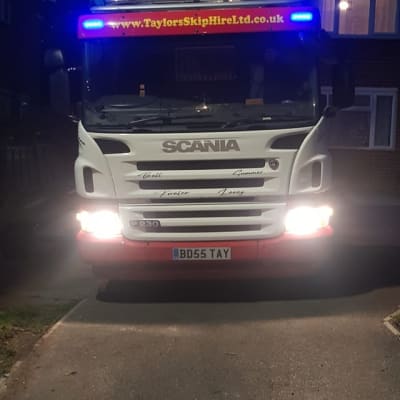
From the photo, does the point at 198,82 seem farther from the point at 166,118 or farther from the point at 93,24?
the point at 93,24

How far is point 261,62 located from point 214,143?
3.32 feet

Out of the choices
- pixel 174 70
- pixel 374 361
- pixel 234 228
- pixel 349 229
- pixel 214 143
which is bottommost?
pixel 349 229

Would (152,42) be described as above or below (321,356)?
above

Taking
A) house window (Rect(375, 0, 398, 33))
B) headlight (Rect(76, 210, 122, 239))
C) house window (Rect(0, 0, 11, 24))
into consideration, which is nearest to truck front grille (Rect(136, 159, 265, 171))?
headlight (Rect(76, 210, 122, 239))

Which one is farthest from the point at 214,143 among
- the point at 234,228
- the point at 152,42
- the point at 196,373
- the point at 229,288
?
the point at 196,373

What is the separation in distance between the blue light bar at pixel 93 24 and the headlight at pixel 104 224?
5.93 ft

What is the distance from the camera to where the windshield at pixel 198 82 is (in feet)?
20.4

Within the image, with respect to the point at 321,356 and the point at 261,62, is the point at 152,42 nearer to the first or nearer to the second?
the point at 261,62

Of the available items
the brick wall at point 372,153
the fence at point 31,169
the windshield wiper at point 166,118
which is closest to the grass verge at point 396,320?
the windshield wiper at point 166,118

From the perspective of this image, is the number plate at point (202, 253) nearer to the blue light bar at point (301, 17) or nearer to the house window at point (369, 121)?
the blue light bar at point (301, 17)

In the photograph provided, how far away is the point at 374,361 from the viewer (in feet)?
15.8

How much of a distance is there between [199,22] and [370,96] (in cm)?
1088

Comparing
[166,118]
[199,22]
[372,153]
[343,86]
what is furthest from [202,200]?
[372,153]

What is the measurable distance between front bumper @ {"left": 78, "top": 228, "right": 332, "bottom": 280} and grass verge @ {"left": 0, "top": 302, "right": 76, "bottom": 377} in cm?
61
